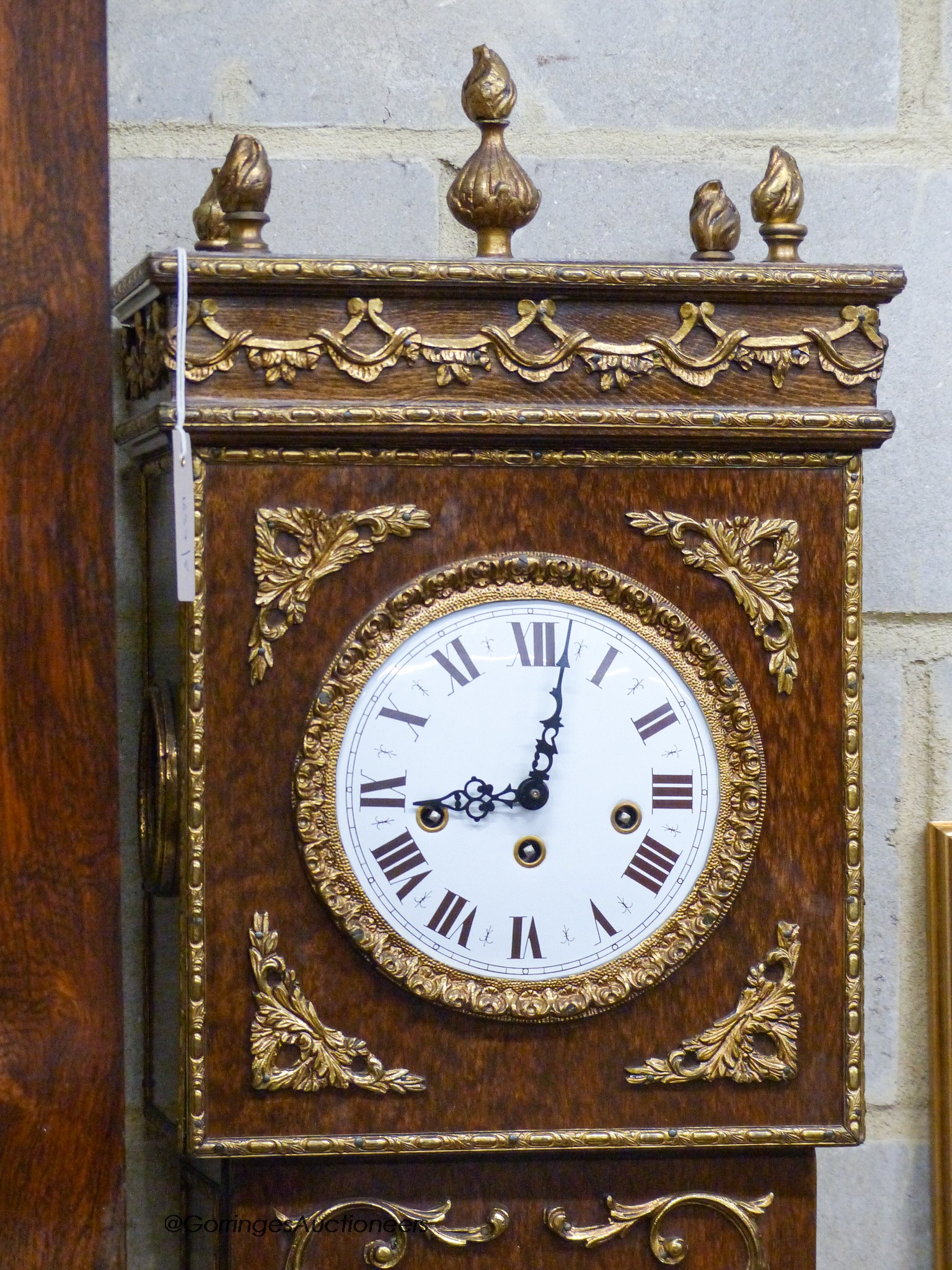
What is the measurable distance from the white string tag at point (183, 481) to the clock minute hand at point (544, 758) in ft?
0.67

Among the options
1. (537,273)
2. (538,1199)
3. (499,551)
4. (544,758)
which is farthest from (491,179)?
(538,1199)

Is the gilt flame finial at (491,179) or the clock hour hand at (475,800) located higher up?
the gilt flame finial at (491,179)

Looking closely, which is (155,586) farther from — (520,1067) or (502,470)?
(520,1067)

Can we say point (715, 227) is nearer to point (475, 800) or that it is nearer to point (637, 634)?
point (637, 634)

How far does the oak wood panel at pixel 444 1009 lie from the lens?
2.84ft

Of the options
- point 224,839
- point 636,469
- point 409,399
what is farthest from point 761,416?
point 224,839

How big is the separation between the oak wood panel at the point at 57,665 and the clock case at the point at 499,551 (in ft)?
0.31

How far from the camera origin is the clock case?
2.83ft

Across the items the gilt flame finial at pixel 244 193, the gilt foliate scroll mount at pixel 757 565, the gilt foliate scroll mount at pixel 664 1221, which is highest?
the gilt flame finial at pixel 244 193

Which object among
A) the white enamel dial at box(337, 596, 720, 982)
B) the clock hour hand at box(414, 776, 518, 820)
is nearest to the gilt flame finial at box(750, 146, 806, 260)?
the white enamel dial at box(337, 596, 720, 982)

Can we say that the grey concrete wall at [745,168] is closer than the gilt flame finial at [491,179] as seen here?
No

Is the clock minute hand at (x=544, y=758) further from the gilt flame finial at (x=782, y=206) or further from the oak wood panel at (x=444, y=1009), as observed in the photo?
the gilt flame finial at (x=782, y=206)

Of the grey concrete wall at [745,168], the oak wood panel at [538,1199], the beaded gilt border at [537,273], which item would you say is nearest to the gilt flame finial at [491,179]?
the beaded gilt border at [537,273]

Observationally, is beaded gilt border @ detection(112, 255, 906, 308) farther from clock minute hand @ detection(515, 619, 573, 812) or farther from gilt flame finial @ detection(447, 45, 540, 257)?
clock minute hand @ detection(515, 619, 573, 812)
